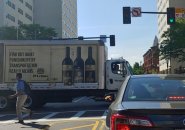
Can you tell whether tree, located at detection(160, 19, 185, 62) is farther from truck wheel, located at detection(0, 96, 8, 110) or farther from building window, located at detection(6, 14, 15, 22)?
truck wheel, located at detection(0, 96, 8, 110)

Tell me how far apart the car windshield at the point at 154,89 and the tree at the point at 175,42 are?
71.1m

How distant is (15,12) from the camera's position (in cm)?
10962

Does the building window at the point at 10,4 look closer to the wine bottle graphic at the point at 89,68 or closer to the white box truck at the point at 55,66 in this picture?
the white box truck at the point at 55,66

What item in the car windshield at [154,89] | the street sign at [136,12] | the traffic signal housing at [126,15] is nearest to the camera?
the car windshield at [154,89]

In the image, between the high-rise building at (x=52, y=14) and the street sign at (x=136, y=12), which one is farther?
the high-rise building at (x=52, y=14)

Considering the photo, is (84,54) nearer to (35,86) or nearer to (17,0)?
(35,86)

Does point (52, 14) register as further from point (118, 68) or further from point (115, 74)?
point (115, 74)

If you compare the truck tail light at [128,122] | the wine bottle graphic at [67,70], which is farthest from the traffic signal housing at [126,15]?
the truck tail light at [128,122]

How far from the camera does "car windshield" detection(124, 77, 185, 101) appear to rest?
20.0 ft

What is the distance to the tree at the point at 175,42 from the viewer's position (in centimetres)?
7725

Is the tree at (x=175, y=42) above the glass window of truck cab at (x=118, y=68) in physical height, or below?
above

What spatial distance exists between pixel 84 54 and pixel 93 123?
8.74 metres

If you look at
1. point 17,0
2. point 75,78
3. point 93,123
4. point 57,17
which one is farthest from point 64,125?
point 57,17

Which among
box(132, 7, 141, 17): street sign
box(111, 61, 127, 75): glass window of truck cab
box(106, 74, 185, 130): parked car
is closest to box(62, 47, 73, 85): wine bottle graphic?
box(111, 61, 127, 75): glass window of truck cab
